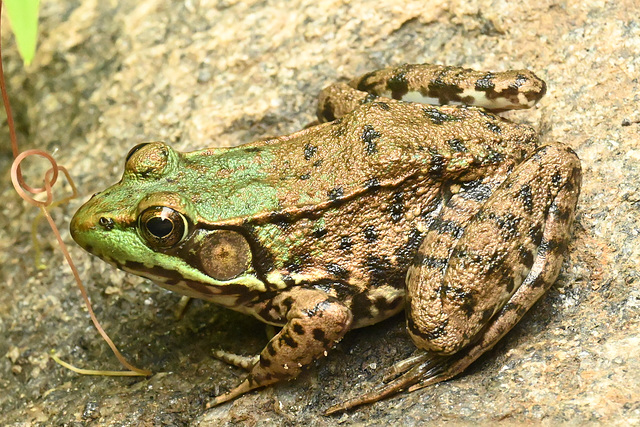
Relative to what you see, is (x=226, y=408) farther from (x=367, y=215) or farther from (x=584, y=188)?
(x=584, y=188)

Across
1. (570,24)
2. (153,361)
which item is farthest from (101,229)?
(570,24)

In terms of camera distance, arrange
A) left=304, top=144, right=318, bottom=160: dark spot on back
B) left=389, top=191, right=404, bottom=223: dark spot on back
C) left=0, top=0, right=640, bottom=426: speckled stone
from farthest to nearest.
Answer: left=304, top=144, right=318, bottom=160: dark spot on back → left=389, top=191, right=404, bottom=223: dark spot on back → left=0, top=0, right=640, bottom=426: speckled stone

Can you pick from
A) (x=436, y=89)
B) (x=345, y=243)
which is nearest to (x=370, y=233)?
(x=345, y=243)

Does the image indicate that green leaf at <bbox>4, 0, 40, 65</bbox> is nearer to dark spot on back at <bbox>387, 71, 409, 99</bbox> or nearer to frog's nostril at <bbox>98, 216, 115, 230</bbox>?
frog's nostril at <bbox>98, 216, 115, 230</bbox>

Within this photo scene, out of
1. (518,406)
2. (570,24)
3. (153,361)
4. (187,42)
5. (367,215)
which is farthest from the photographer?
(187,42)

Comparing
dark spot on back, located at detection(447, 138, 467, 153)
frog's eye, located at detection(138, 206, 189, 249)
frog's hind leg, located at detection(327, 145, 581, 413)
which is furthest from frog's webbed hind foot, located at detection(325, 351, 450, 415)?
frog's eye, located at detection(138, 206, 189, 249)

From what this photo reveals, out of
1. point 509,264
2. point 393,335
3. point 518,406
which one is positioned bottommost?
point 393,335
